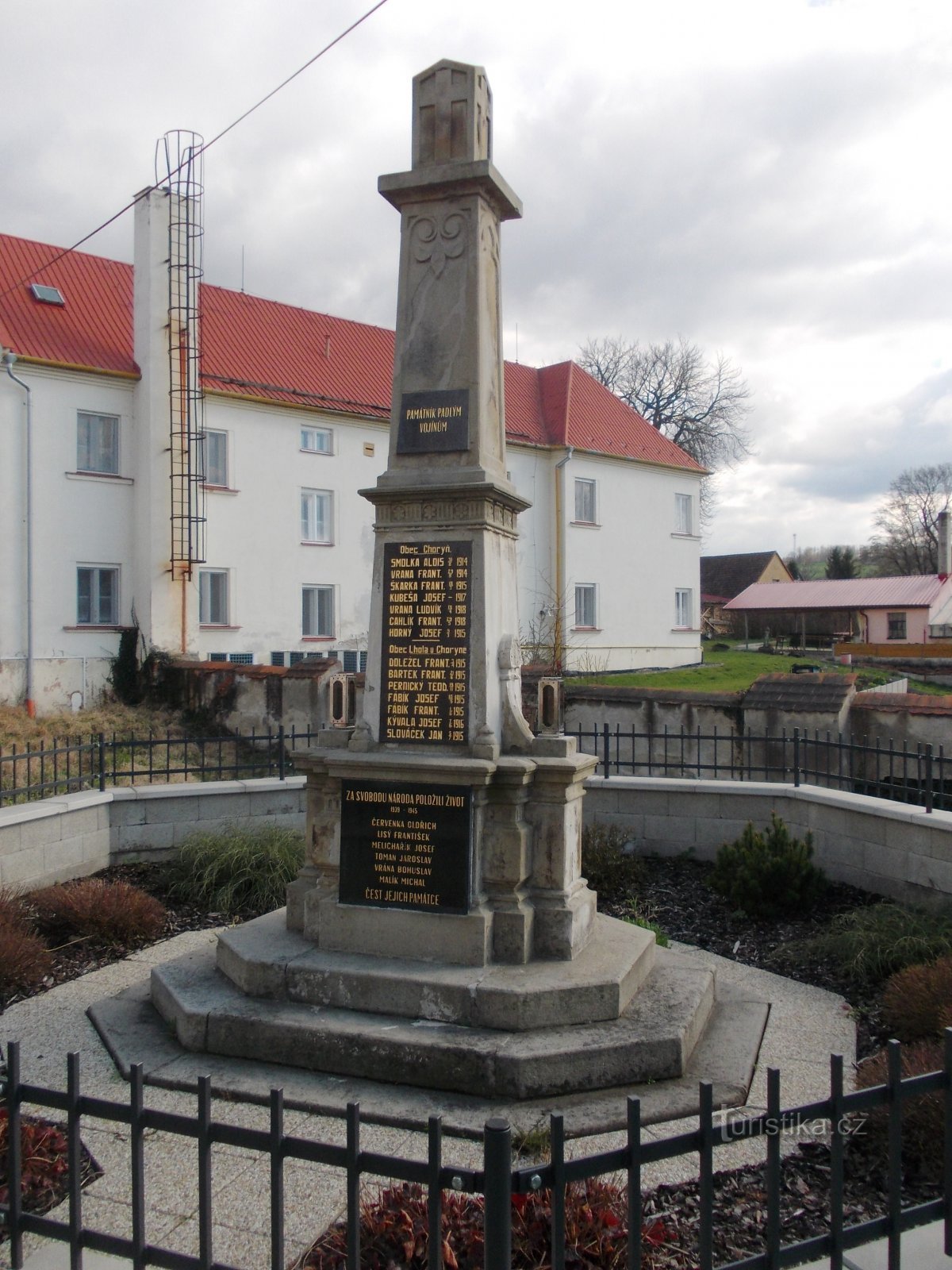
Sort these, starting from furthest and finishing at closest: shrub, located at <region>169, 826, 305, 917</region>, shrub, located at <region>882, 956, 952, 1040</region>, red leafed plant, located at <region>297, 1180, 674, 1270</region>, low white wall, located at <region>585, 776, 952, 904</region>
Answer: shrub, located at <region>169, 826, 305, 917</region>, low white wall, located at <region>585, 776, 952, 904</region>, shrub, located at <region>882, 956, 952, 1040</region>, red leafed plant, located at <region>297, 1180, 674, 1270</region>

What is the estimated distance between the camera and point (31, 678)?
19.3m

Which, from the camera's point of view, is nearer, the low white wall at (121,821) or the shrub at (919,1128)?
the shrub at (919,1128)

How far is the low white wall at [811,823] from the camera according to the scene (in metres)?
7.57

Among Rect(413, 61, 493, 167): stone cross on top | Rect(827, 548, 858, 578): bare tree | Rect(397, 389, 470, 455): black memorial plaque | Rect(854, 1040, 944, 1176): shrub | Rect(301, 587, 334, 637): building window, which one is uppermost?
Rect(827, 548, 858, 578): bare tree

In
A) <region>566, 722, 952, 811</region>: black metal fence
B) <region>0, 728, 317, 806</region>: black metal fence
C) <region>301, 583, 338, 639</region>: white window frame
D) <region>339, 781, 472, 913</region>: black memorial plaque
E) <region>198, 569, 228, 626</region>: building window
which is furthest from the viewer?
<region>301, 583, 338, 639</region>: white window frame

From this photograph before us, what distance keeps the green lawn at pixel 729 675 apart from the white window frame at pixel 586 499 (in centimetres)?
485

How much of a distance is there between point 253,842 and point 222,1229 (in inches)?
210

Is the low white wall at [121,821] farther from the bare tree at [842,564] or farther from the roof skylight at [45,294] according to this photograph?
the bare tree at [842,564]

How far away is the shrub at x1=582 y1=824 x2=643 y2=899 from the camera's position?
28.7ft

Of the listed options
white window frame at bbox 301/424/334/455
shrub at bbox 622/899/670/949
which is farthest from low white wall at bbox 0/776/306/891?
white window frame at bbox 301/424/334/455

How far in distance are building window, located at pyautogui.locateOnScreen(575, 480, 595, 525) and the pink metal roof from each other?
78.5 feet

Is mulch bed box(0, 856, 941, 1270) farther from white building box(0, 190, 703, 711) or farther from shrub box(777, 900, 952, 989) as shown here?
white building box(0, 190, 703, 711)

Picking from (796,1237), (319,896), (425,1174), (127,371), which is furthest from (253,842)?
(127,371)

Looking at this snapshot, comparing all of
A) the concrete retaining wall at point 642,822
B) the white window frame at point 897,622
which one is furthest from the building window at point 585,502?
the white window frame at point 897,622
